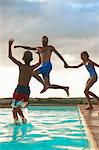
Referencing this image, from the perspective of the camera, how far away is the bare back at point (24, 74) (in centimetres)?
923

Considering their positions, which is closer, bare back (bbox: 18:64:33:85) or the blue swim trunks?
bare back (bbox: 18:64:33:85)

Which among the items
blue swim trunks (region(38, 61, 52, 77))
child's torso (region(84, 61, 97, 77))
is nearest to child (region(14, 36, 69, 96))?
blue swim trunks (region(38, 61, 52, 77))

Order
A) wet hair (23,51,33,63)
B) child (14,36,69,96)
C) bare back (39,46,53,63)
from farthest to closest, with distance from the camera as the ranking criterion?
bare back (39,46,53,63), child (14,36,69,96), wet hair (23,51,33,63)

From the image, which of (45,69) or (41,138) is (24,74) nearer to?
(41,138)

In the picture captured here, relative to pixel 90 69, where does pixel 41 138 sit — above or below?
below

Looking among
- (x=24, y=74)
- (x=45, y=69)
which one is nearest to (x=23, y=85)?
(x=24, y=74)

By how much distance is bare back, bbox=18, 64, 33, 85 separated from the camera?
9227 mm

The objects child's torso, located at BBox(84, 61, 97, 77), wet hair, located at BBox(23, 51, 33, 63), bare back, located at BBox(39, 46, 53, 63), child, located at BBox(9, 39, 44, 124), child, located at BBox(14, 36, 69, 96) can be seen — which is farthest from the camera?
child's torso, located at BBox(84, 61, 97, 77)

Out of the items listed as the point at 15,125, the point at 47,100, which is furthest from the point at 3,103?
the point at 15,125

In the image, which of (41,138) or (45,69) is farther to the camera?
(45,69)

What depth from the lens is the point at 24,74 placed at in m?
9.30

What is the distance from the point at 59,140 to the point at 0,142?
3.28 ft

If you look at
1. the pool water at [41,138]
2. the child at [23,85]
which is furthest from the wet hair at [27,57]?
the pool water at [41,138]

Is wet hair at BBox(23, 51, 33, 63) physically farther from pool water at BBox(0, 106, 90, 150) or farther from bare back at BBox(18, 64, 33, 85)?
pool water at BBox(0, 106, 90, 150)
